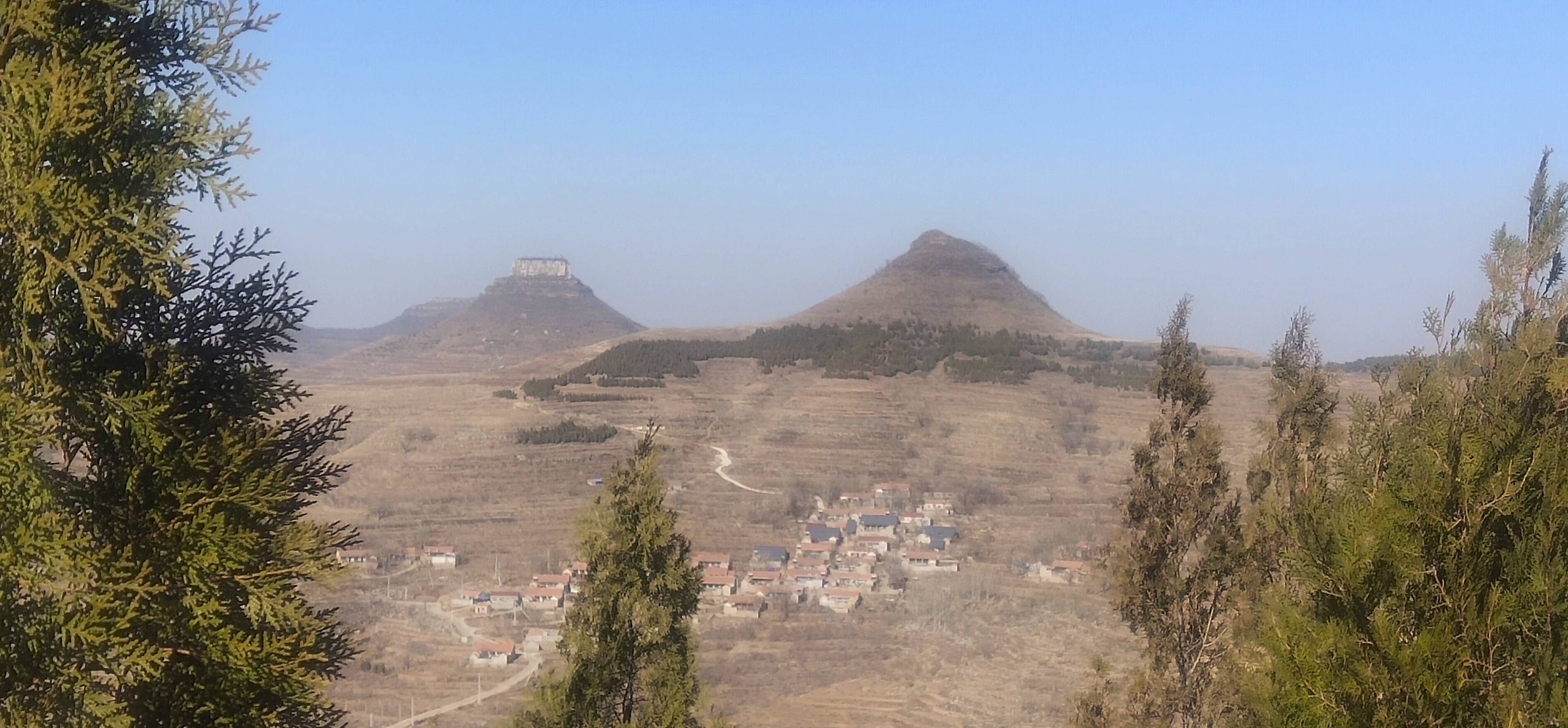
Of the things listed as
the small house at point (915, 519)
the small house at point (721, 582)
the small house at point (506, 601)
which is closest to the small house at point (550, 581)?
the small house at point (506, 601)

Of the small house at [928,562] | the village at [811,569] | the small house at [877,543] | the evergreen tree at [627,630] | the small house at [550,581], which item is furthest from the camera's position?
the small house at [877,543]

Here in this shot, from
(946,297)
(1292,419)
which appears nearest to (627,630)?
(1292,419)

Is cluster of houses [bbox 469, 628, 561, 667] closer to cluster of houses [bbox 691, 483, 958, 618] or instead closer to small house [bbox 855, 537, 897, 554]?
cluster of houses [bbox 691, 483, 958, 618]

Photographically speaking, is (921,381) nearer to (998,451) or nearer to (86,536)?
(998,451)

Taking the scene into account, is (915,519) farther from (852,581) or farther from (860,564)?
(852,581)

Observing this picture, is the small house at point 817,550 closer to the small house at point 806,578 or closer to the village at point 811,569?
the village at point 811,569

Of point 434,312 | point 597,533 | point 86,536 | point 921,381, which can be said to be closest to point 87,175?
point 86,536
